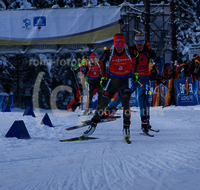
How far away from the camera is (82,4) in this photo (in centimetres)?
2380

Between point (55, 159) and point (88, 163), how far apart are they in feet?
1.27

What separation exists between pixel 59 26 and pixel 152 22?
6215 millimetres

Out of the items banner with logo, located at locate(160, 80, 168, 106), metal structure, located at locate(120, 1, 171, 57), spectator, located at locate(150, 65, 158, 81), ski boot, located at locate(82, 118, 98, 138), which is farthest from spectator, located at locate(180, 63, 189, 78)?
ski boot, located at locate(82, 118, 98, 138)

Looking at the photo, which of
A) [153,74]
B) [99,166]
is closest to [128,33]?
[153,74]

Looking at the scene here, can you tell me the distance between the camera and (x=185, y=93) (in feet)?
35.5

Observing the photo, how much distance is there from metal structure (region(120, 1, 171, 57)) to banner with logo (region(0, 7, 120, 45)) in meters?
0.95

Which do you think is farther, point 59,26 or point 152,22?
point 152,22

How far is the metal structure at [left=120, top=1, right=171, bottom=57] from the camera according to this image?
16.4 metres

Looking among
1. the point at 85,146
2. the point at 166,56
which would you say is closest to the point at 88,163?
the point at 85,146

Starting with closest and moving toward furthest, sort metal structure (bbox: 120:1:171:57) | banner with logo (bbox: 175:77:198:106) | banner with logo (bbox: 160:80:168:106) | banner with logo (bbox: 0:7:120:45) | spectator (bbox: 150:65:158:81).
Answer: spectator (bbox: 150:65:158:81) → banner with logo (bbox: 175:77:198:106) → banner with logo (bbox: 160:80:168:106) → banner with logo (bbox: 0:7:120:45) → metal structure (bbox: 120:1:171:57)

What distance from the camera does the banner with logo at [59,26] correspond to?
1575cm

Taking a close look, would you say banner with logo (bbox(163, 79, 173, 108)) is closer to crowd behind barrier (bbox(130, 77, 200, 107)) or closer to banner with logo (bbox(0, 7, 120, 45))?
crowd behind barrier (bbox(130, 77, 200, 107))

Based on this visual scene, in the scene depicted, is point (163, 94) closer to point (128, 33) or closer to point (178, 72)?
point (178, 72)

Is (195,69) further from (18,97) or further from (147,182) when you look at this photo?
(18,97)
